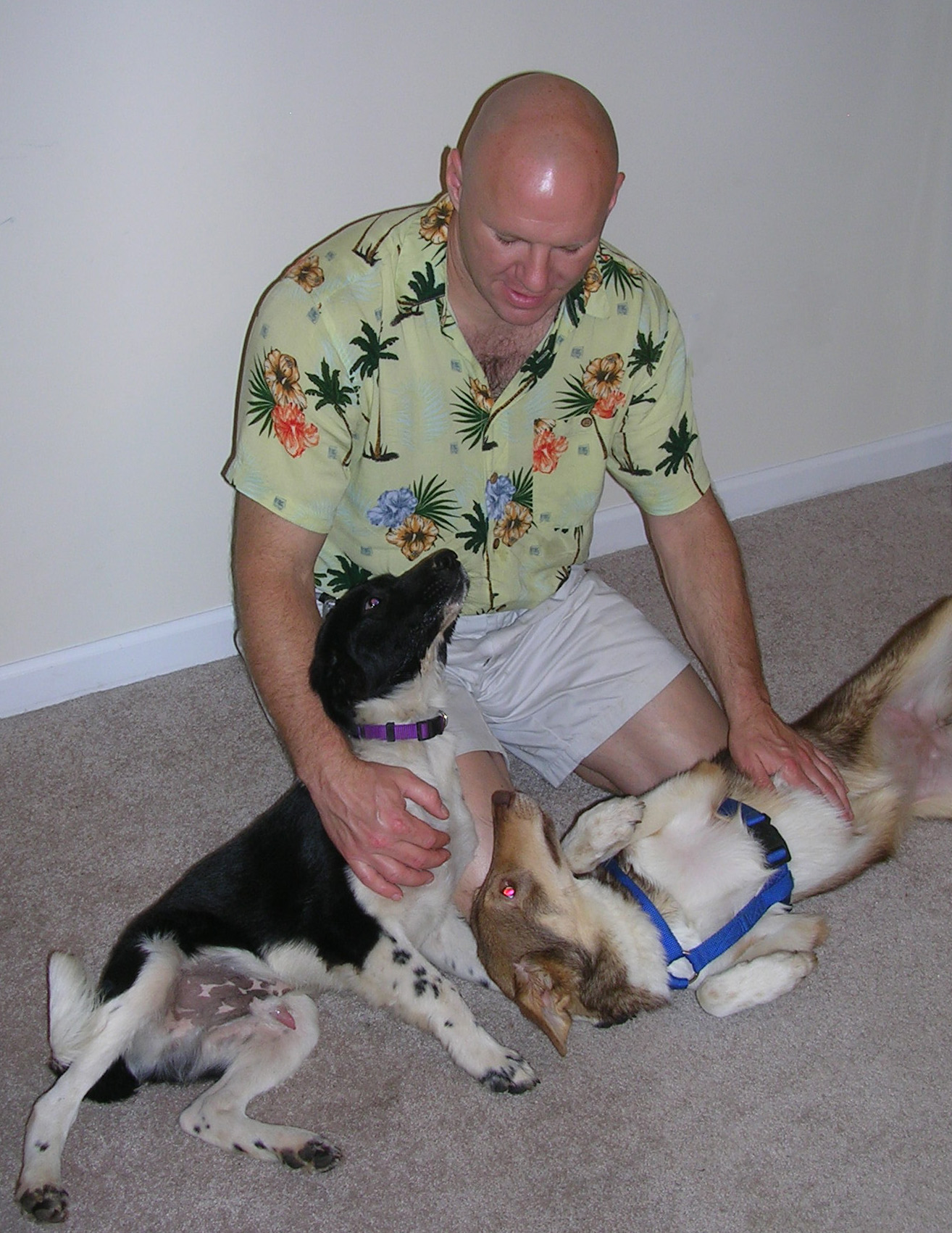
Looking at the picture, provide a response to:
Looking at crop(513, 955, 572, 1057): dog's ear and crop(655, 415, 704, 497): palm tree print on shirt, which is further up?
crop(655, 415, 704, 497): palm tree print on shirt

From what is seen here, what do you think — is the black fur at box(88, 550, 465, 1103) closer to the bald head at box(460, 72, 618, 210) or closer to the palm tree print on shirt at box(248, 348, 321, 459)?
the palm tree print on shirt at box(248, 348, 321, 459)

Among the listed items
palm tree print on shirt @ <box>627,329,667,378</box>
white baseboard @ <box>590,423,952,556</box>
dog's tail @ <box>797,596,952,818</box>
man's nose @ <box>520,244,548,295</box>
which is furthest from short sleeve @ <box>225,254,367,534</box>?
white baseboard @ <box>590,423,952,556</box>

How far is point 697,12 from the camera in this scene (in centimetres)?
260

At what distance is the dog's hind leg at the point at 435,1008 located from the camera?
5.82 feet

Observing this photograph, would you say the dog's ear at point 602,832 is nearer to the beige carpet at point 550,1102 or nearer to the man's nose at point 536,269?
the beige carpet at point 550,1102

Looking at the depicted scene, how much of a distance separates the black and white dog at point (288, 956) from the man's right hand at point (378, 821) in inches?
3.1

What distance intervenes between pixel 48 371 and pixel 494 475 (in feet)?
3.65

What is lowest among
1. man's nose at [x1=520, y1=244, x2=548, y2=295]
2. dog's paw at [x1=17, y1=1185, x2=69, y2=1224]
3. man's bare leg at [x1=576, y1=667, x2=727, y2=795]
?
dog's paw at [x1=17, y1=1185, x2=69, y2=1224]

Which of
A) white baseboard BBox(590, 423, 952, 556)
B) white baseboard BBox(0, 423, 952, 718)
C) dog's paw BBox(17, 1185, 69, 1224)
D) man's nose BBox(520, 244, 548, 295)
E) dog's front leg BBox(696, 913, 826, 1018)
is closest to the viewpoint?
dog's paw BBox(17, 1185, 69, 1224)

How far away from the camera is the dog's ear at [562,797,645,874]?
189 cm

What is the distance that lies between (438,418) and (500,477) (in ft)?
0.61

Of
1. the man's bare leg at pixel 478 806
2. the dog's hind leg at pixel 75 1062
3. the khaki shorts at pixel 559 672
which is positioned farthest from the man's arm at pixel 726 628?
the dog's hind leg at pixel 75 1062

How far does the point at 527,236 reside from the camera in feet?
5.55

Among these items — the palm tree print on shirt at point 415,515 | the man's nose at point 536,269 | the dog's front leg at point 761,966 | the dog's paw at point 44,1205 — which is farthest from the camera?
the palm tree print on shirt at point 415,515
